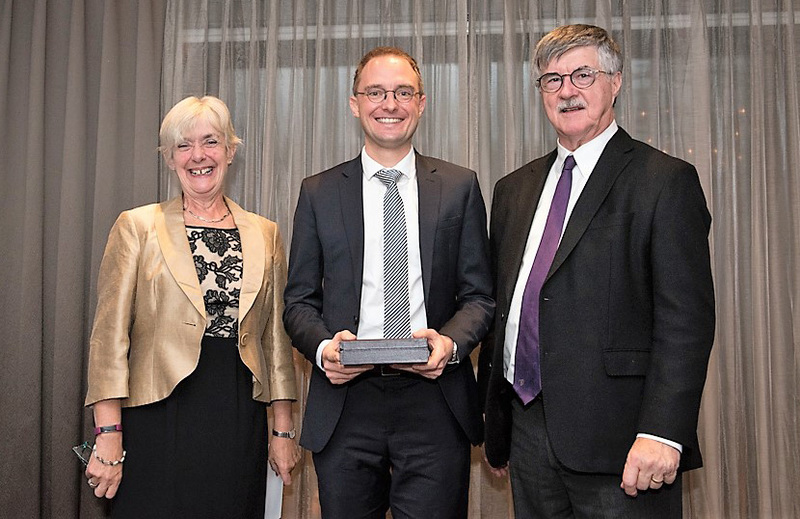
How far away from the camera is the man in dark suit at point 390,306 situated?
2.24 metres

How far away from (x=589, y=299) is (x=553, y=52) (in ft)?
2.25

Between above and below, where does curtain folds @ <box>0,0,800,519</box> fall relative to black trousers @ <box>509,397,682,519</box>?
above

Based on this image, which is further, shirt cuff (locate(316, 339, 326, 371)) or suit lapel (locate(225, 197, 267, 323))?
suit lapel (locate(225, 197, 267, 323))

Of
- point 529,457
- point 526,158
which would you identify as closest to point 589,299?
point 529,457

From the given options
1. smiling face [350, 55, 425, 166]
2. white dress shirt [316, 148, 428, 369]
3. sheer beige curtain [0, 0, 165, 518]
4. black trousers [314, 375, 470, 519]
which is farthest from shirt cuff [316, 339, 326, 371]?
sheer beige curtain [0, 0, 165, 518]

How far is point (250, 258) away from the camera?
2.52 m

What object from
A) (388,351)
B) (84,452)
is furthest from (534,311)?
(84,452)

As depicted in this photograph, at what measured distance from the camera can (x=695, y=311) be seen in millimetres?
1902

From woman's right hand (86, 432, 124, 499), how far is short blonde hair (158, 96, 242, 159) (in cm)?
91

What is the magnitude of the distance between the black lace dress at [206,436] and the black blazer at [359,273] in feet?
0.74

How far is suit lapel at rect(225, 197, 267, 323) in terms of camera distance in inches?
96.9

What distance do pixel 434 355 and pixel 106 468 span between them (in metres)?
1.05

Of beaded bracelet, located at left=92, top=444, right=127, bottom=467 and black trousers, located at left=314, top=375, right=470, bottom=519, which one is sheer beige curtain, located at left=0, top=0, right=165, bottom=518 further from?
black trousers, located at left=314, top=375, right=470, bottom=519

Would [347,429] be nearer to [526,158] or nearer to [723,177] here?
[526,158]
